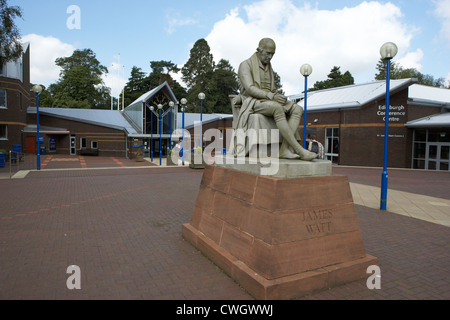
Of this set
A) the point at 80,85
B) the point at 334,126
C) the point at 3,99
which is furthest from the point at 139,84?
the point at 334,126

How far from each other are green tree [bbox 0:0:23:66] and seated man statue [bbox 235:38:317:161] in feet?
48.2

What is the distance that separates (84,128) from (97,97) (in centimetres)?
2246

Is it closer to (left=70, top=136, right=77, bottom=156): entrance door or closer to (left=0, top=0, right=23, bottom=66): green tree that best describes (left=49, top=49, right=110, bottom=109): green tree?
(left=70, top=136, right=77, bottom=156): entrance door

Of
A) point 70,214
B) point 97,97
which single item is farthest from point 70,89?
point 70,214

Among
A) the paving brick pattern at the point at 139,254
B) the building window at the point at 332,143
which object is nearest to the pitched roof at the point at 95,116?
the building window at the point at 332,143

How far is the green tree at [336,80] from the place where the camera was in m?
54.6

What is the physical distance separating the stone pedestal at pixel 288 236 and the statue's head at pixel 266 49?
2113 millimetres

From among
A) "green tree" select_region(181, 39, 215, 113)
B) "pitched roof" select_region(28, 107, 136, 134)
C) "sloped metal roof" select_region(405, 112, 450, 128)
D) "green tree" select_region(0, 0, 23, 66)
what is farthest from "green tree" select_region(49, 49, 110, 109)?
"sloped metal roof" select_region(405, 112, 450, 128)

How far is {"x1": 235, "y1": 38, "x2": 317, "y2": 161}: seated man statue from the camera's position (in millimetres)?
4938

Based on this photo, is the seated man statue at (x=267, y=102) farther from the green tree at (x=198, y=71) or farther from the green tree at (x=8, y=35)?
the green tree at (x=198, y=71)

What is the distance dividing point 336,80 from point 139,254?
56.8 metres

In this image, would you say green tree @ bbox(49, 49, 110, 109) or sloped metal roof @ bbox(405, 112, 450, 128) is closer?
sloped metal roof @ bbox(405, 112, 450, 128)

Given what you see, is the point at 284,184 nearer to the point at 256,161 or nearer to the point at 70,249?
the point at 256,161
